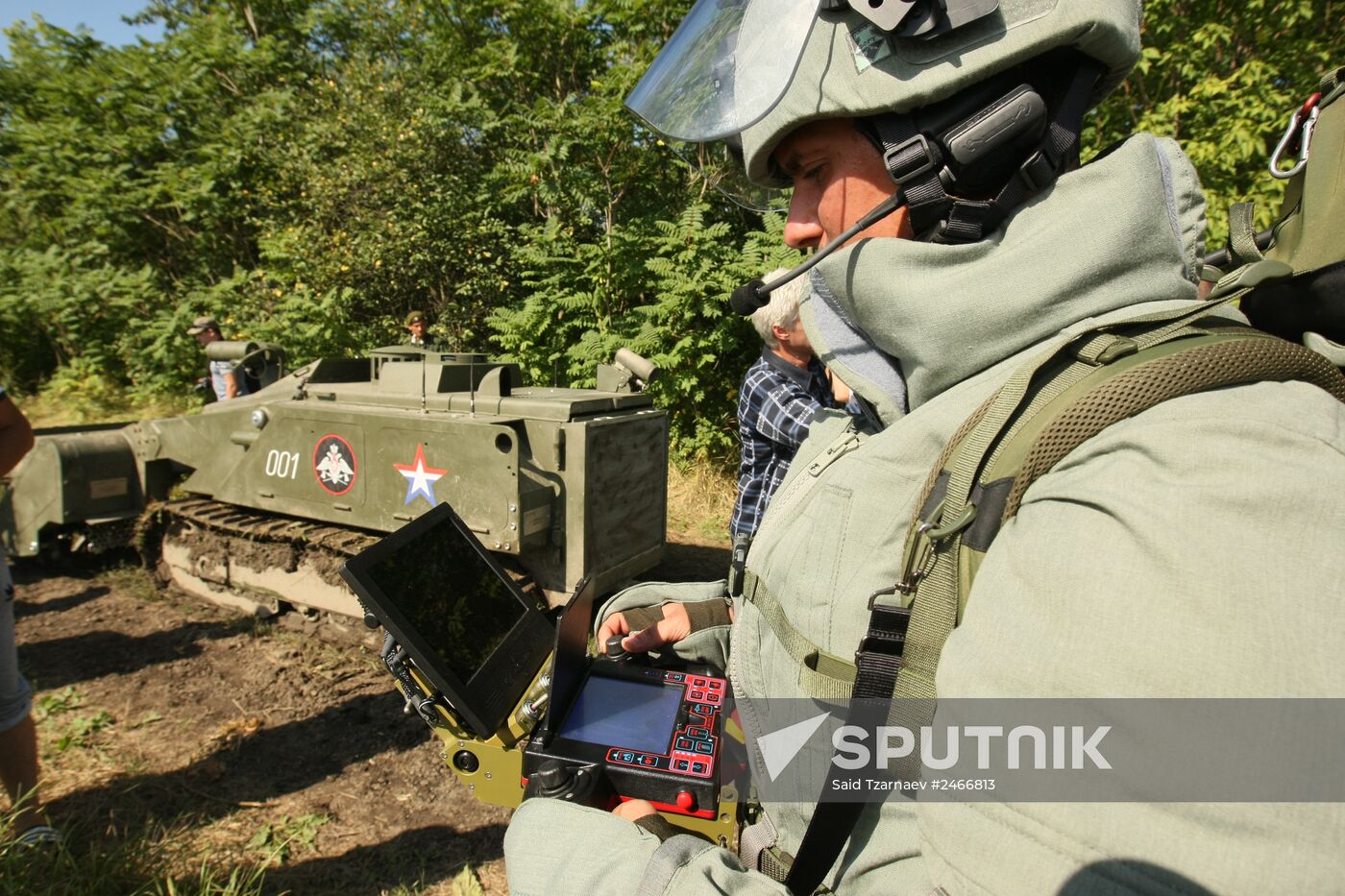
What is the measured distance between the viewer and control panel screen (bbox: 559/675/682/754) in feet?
4.67

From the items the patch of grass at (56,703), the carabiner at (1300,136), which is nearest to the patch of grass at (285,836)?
the patch of grass at (56,703)

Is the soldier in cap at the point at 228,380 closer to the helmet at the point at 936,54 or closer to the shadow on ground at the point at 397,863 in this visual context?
the shadow on ground at the point at 397,863

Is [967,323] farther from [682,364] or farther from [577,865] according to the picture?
[682,364]

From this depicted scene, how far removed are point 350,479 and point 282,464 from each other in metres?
0.76

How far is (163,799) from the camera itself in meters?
3.64

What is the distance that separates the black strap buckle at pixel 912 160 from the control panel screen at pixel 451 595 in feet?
4.20

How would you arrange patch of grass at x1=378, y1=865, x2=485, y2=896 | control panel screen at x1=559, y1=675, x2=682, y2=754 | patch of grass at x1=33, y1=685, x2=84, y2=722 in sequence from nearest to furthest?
control panel screen at x1=559, y1=675, x2=682, y2=754
patch of grass at x1=378, y1=865, x2=485, y2=896
patch of grass at x1=33, y1=685, x2=84, y2=722

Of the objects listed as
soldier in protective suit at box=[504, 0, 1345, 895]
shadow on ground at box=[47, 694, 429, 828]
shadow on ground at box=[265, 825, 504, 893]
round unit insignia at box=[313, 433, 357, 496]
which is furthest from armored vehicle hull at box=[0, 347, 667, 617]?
soldier in protective suit at box=[504, 0, 1345, 895]

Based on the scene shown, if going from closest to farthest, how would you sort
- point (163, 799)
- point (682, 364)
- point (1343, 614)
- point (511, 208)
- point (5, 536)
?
point (1343, 614) < point (163, 799) < point (5, 536) < point (682, 364) < point (511, 208)

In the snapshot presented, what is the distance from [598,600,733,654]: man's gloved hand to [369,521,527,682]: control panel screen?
0.97 ft

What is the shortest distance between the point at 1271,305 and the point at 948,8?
682 millimetres

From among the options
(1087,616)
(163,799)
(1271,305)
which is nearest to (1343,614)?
(1087,616)

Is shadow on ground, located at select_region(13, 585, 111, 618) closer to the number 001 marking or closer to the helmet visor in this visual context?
the number 001 marking

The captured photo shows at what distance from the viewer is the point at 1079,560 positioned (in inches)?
25.5
